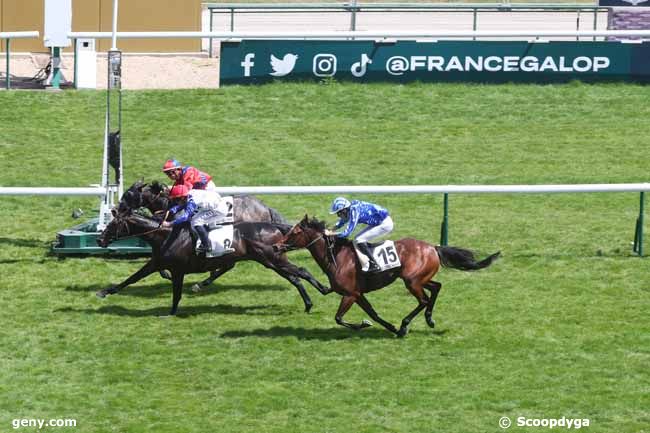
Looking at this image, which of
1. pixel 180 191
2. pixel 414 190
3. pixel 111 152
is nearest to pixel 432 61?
pixel 414 190

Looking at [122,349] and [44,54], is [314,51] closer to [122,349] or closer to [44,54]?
[44,54]

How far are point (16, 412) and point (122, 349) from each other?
1816 mm

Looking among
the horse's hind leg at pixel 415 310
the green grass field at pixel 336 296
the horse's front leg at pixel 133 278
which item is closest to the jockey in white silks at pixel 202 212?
the horse's front leg at pixel 133 278

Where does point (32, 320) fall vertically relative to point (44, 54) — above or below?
below

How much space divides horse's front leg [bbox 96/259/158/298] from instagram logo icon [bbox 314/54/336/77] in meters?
9.35

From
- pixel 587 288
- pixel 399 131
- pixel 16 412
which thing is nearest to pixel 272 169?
pixel 399 131

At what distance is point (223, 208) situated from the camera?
1492 centimetres

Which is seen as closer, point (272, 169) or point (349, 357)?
point (349, 357)

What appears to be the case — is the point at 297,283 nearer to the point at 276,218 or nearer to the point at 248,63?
the point at 276,218

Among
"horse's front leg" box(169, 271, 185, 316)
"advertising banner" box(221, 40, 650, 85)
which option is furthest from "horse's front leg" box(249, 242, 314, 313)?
"advertising banner" box(221, 40, 650, 85)

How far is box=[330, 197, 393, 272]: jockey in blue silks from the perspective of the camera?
546 inches

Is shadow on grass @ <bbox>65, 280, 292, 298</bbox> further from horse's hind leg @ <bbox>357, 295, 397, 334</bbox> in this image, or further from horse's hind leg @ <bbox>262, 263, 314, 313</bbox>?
horse's hind leg @ <bbox>357, 295, 397, 334</bbox>

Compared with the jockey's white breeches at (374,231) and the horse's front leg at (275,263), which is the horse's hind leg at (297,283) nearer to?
the horse's front leg at (275,263)
